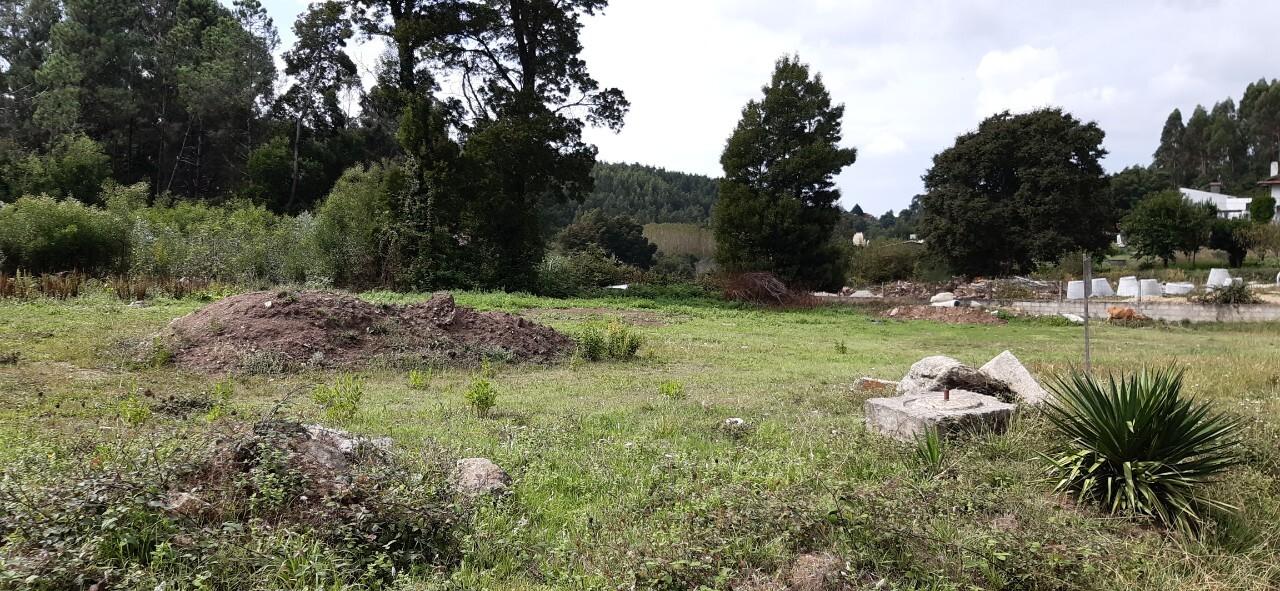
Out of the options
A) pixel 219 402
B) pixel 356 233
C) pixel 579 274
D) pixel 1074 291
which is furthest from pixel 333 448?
pixel 1074 291

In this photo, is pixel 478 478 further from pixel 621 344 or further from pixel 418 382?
pixel 621 344

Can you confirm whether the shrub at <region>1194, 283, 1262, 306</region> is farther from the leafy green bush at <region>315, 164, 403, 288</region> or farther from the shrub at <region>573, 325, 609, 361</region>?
the leafy green bush at <region>315, 164, 403, 288</region>

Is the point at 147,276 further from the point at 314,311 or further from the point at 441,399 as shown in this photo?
the point at 441,399

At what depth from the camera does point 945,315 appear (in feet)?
72.9

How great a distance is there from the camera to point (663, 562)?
342 centimetres

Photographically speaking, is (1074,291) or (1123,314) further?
(1074,291)

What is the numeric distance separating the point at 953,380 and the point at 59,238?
20.6 meters

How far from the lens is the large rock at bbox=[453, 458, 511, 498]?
4316 millimetres

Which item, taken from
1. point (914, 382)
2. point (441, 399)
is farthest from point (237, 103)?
point (914, 382)

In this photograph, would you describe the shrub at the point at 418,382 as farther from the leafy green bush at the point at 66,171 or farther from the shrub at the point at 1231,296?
the leafy green bush at the point at 66,171

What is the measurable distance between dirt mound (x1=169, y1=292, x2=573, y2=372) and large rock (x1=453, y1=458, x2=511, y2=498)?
5.62m

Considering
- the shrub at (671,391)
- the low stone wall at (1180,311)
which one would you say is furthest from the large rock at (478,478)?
the low stone wall at (1180,311)

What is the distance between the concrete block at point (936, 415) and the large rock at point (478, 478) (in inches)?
128

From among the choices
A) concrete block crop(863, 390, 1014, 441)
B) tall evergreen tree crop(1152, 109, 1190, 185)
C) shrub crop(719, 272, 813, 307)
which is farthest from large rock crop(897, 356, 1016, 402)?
tall evergreen tree crop(1152, 109, 1190, 185)
